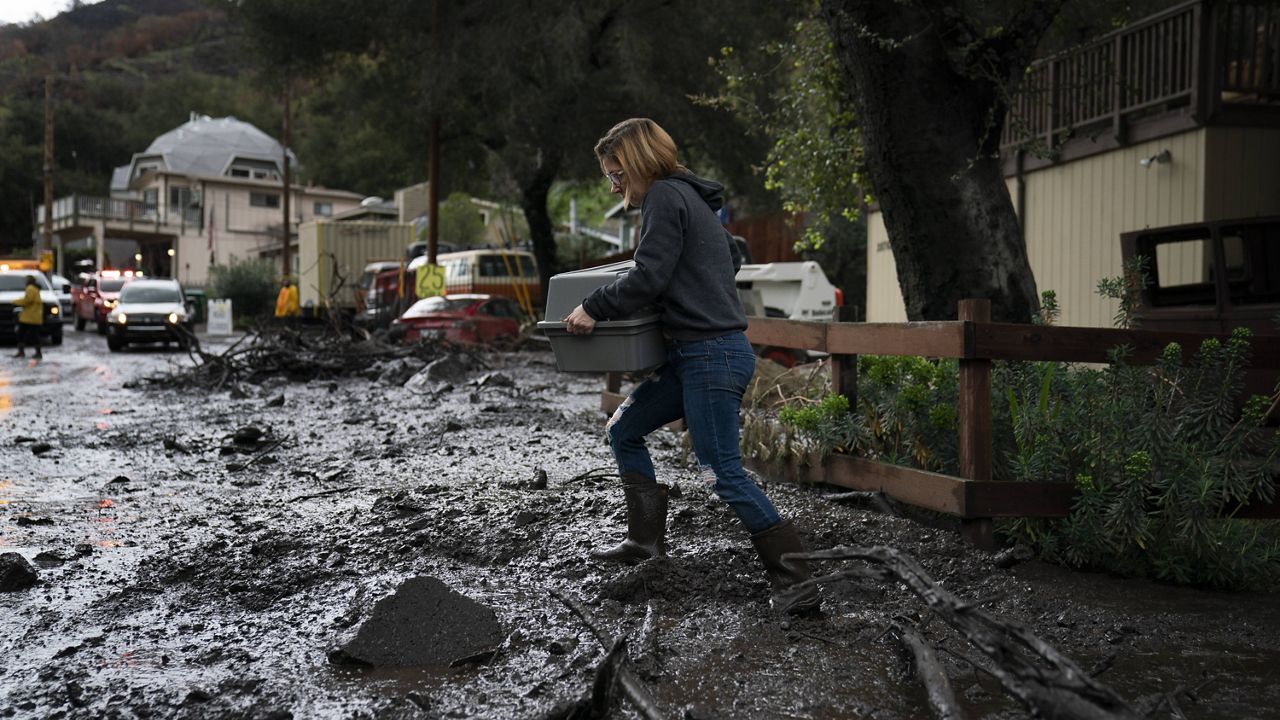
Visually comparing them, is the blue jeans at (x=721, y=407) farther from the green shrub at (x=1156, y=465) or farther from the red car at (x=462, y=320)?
the red car at (x=462, y=320)

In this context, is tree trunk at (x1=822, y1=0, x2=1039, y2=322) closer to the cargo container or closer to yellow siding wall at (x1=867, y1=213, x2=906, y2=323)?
yellow siding wall at (x1=867, y1=213, x2=906, y2=323)

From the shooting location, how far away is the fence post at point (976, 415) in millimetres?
5340

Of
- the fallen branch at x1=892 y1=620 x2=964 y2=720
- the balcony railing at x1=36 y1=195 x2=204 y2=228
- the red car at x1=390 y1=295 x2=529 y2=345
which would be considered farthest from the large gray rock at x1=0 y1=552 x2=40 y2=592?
the balcony railing at x1=36 y1=195 x2=204 y2=228

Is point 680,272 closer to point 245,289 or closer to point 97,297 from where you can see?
point 97,297

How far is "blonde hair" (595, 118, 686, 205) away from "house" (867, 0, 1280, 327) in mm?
7516

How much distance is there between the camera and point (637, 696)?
10.7ft

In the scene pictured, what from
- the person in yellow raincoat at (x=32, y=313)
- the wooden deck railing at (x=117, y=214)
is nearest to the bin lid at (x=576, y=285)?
the person in yellow raincoat at (x=32, y=313)

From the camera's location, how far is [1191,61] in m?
12.8

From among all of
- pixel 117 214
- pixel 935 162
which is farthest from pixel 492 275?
pixel 117 214

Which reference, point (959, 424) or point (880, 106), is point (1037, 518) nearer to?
point (959, 424)

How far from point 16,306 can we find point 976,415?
26.8 metres

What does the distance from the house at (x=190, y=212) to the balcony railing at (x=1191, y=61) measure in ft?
186

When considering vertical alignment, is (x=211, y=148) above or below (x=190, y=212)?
above

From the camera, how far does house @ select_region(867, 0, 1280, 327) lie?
12.6 meters
